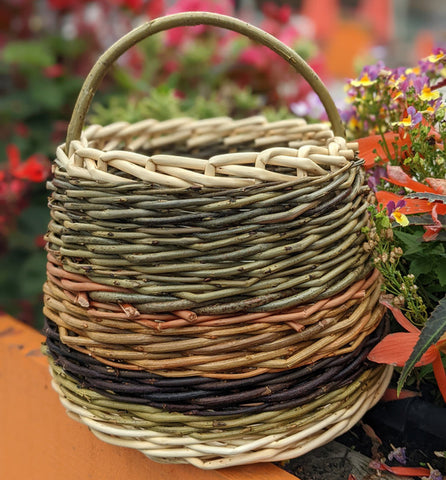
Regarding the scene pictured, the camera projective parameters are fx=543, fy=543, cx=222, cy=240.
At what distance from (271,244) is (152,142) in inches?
21.2

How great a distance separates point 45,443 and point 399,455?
64 cm

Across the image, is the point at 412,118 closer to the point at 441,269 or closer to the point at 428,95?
the point at 428,95

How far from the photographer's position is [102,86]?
6.81ft

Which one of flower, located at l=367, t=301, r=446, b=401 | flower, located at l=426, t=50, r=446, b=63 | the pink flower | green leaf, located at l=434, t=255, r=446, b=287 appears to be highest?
the pink flower

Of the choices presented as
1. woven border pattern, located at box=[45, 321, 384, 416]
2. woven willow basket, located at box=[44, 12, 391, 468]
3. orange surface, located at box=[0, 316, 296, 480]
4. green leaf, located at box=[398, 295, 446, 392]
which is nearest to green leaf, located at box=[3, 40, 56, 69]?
orange surface, located at box=[0, 316, 296, 480]

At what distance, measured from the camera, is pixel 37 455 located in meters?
1.04

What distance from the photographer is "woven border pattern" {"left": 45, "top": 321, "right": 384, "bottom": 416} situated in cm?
72

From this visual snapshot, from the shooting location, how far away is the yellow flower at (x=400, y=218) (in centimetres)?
73

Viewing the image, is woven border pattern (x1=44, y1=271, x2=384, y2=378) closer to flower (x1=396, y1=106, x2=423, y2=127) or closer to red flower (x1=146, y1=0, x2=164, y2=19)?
flower (x1=396, y1=106, x2=423, y2=127)

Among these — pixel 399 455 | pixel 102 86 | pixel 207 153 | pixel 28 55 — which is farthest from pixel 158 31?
pixel 102 86

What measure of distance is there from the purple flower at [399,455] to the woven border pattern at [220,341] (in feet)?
0.68

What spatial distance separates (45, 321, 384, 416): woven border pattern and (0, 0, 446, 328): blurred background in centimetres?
85

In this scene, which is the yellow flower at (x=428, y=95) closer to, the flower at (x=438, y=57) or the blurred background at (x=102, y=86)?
the flower at (x=438, y=57)

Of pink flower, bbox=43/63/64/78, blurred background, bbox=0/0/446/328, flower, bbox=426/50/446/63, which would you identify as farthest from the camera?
pink flower, bbox=43/63/64/78
